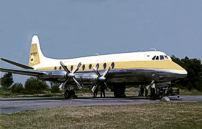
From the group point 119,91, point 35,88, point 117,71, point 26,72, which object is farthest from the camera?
point 35,88

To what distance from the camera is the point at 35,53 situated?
40.2 m

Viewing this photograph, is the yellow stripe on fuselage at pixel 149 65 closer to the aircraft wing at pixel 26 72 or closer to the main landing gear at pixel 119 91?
the main landing gear at pixel 119 91

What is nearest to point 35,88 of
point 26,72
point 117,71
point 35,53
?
point 35,53

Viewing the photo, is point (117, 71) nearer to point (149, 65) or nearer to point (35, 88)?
point (149, 65)

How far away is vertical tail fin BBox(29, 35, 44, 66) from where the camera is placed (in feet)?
128

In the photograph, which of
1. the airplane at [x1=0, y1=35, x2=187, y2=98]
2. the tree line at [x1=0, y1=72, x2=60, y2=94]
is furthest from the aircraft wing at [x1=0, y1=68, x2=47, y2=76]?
the tree line at [x1=0, y1=72, x2=60, y2=94]

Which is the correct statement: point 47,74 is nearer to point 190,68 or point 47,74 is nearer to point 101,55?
point 101,55

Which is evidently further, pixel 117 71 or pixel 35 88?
pixel 35 88

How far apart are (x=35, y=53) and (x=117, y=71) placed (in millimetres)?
17958

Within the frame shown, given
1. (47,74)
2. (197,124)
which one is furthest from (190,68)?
(197,124)

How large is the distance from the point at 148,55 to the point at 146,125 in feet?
56.9

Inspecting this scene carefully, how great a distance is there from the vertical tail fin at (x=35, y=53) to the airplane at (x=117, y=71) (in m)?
5.22

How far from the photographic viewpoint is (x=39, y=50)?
39.8 metres

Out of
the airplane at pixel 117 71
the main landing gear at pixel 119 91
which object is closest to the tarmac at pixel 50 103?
the airplane at pixel 117 71
